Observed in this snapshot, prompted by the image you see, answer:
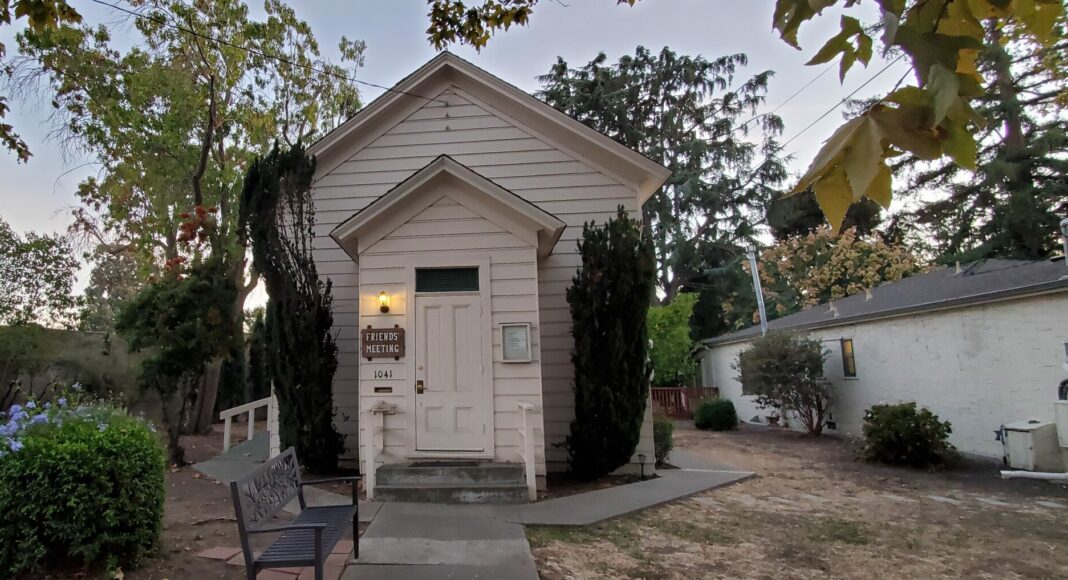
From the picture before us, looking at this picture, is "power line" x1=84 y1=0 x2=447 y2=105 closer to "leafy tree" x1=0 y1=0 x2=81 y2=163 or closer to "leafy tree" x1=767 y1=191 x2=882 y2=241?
"leafy tree" x1=0 y1=0 x2=81 y2=163

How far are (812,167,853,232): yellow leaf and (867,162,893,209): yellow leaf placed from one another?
2.6 inches

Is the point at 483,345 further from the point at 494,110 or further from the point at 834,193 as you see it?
the point at 834,193

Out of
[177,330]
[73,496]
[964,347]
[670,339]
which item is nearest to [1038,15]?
[73,496]

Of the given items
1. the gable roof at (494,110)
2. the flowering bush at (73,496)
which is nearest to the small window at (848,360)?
the gable roof at (494,110)

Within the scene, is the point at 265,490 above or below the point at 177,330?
below

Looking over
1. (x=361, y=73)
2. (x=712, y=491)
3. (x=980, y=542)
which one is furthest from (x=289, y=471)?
(x=361, y=73)

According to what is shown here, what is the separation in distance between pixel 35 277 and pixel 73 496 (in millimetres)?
13379

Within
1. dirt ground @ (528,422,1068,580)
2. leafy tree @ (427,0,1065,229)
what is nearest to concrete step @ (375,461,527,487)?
dirt ground @ (528,422,1068,580)

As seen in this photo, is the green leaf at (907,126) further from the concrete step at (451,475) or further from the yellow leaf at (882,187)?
the concrete step at (451,475)

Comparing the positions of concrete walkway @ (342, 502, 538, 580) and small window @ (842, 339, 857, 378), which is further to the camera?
small window @ (842, 339, 857, 378)

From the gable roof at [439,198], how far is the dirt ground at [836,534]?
11.7 ft

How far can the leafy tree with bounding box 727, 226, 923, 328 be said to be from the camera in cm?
2536

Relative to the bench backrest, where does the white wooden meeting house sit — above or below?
above

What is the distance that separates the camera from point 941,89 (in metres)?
1.21
